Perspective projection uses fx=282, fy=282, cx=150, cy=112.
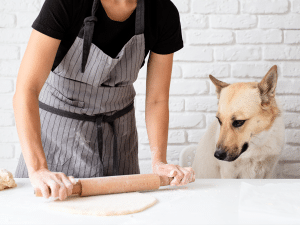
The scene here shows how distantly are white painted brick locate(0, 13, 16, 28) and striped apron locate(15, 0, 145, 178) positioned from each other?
0.70 metres

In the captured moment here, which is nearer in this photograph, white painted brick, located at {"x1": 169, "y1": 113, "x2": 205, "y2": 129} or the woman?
the woman

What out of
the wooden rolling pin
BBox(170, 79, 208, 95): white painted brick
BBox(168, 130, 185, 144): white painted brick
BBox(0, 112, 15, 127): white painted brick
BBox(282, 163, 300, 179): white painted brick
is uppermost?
BBox(170, 79, 208, 95): white painted brick

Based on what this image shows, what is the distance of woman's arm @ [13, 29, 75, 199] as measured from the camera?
732 millimetres

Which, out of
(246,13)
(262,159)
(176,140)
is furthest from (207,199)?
(246,13)

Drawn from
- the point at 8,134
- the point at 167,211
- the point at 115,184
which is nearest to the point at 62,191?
the point at 115,184

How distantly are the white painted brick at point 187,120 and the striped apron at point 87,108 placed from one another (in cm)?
51

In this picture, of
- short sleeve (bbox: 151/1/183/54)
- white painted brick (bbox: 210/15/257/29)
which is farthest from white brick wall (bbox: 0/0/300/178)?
short sleeve (bbox: 151/1/183/54)

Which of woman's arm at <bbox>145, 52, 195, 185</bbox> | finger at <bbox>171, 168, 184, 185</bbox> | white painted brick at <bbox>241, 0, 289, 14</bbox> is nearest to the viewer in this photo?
finger at <bbox>171, 168, 184, 185</bbox>

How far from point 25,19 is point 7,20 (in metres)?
0.10

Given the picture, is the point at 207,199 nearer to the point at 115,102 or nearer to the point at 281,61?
the point at 115,102

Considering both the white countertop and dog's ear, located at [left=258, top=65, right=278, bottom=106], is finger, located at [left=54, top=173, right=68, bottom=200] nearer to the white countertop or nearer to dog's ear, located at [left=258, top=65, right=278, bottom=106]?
the white countertop

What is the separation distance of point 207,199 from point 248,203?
11 centimetres

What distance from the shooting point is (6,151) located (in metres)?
1.58

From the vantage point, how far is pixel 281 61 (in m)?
1.53
